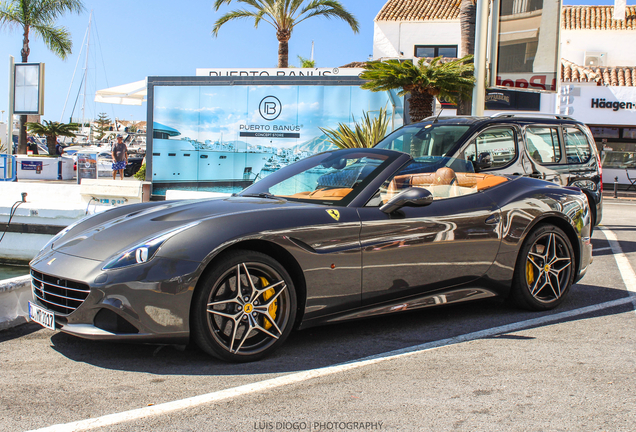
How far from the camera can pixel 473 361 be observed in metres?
3.62

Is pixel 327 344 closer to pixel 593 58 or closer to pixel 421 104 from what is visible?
pixel 421 104

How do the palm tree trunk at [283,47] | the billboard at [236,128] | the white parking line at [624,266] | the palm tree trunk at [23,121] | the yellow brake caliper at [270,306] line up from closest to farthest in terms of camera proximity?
the yellow brake caliper at [270,306] → the white parking line at [624,266] → the billboard at [236,128] → the palm tree trunk at [283,47] → the palm tree trunk at [23,121]

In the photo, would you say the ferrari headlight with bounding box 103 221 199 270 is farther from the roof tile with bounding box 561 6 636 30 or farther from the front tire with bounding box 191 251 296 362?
the roof tile with bounding box 561 6 636 30

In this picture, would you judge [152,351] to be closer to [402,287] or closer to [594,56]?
[402,287]

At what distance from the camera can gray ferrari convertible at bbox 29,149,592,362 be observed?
327cm

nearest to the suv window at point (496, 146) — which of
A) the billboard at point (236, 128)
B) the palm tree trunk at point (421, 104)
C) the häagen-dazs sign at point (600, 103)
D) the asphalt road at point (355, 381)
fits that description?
the asphalt road at point (355, 381)

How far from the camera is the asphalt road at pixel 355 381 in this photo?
2746mm

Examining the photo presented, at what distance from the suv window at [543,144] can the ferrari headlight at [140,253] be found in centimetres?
602

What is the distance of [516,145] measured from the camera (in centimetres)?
799

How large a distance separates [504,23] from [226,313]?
10.4m

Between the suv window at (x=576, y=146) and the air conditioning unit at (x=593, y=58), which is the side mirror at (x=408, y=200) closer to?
the suv window at (x=576, y=146)

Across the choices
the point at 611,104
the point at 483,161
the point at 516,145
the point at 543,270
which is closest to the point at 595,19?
the point at 611,104

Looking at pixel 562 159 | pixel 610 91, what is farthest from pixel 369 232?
Answer: pixel 610 91

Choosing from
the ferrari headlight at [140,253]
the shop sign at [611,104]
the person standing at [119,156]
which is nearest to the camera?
the ferrari headlight at [140,253]
